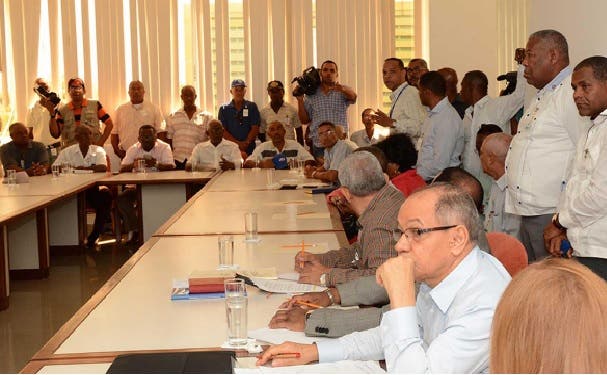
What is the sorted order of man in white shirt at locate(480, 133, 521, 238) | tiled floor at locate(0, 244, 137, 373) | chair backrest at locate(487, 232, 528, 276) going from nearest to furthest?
1. chair backrest at locate(487, 232, 528, 276)
2. man in white shirt at locate(480, 133, 521, 238)
3. tiled floor at locate(0, 244, 137, 373)

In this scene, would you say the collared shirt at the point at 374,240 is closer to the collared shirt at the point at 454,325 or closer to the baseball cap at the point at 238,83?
the collared shirt at the point at 454,325

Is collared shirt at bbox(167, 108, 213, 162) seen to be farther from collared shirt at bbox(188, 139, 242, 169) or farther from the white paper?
the white paper

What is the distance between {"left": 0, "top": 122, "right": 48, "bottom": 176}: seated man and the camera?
8.94 m

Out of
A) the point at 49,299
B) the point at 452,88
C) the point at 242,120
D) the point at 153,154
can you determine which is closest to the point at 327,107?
the point at 242,120

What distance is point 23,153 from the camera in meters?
9.24

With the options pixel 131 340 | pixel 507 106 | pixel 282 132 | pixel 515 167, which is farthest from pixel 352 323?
pixel 282 132

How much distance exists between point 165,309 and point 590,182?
1.82 metres

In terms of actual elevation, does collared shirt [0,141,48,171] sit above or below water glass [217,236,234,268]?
above

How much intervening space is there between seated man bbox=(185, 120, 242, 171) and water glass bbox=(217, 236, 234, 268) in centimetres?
547

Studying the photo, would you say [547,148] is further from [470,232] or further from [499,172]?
[470,232]

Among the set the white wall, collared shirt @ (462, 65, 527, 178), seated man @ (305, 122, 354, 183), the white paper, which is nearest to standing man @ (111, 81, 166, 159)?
seated man @ (305, 122, 354, 183)

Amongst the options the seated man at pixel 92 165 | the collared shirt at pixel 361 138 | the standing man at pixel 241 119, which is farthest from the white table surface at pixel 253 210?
the standing man at pixel 241 119

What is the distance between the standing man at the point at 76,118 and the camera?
1055cm

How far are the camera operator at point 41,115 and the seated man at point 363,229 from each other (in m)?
7.48
